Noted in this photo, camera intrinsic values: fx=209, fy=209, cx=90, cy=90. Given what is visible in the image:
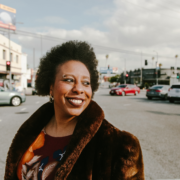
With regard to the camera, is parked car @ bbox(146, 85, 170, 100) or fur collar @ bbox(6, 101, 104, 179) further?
parked car @ bbox(146, 85, 170, 100)

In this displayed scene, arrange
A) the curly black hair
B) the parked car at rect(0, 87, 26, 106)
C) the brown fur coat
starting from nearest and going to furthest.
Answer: the brown fur coat
the curly black hair
the parked car at rect(0, 87, 26, 106)

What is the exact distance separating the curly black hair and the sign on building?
38.7m

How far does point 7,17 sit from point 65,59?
40807 millimetres

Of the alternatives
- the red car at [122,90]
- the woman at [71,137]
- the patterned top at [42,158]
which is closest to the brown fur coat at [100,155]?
the woman at [71,137]

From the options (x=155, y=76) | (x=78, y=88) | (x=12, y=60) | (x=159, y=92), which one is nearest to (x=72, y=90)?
(x=78, y=88)

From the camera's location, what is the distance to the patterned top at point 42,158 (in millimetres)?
1427

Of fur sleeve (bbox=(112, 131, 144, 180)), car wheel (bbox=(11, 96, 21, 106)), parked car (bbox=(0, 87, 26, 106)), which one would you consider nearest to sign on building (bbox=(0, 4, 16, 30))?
parked car (bbox=(0, 87, 26, 106))

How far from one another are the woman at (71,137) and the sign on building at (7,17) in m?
38.8

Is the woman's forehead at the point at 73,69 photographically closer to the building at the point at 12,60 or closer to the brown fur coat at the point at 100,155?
the brown fur coat at the point at 100,155

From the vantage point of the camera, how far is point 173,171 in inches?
144

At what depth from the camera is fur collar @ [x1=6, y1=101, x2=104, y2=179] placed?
1277 millimetres

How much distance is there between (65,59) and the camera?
1.63m

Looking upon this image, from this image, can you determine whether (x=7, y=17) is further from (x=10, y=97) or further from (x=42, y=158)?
(x=42, y=158)

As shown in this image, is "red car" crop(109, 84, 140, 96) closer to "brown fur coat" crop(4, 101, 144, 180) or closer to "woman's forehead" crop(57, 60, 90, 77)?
"woman's forehead" crop(57, 60, 90, 77)
